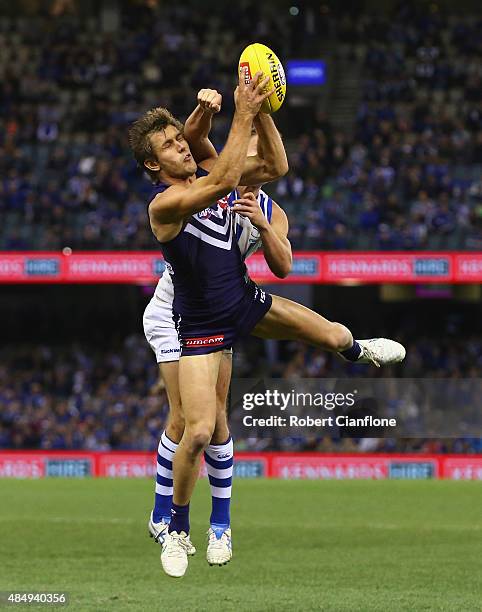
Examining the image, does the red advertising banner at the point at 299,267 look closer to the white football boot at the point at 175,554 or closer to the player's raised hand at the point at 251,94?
the white football boot at the point at 175,554

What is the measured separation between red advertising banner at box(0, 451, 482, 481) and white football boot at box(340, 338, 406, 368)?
14763mm

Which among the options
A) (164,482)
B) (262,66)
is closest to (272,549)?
(164,482)

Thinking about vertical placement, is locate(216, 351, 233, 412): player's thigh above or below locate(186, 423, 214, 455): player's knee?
above

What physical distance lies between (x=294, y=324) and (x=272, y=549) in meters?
6.76

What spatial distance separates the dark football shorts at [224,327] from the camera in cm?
903

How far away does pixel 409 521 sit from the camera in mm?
17812

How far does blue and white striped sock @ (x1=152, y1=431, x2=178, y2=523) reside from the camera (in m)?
9.62

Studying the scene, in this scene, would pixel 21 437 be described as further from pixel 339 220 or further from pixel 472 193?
pixel 472 193

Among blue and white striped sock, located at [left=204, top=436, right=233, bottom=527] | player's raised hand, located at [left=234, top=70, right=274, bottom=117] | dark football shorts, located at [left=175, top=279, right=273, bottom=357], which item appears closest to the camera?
player's raised hand, located at [left=234, top=70, right=274, bottom=117]

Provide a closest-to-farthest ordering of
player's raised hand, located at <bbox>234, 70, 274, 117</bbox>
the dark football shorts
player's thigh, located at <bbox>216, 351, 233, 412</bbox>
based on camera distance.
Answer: player's raised hand, located at <bbox>234, 70, 274, 117</bbox>, the dark football shorts, player's thigh, located at <bbox>216, 351, 233, 412</bbox>

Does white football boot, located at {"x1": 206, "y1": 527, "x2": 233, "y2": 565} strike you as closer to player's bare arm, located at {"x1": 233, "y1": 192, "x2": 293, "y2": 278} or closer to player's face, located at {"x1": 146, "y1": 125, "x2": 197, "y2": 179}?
player's bare arm, located at {"x1": 233, "y1": 192, "x2": 293, "y2": 278}

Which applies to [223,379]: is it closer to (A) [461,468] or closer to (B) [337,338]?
(B) [337,338]

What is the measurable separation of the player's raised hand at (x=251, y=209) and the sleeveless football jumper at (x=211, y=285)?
361 millimetres

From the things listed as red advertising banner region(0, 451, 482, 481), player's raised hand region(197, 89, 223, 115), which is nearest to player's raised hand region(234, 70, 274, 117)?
player's raised hand region(197, 89, 223, 115)
